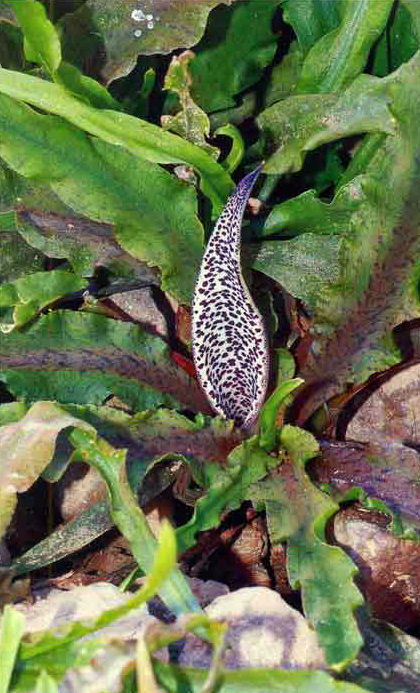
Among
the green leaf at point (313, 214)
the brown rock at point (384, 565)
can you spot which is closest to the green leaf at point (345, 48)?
the green leaf at point (313, 214)

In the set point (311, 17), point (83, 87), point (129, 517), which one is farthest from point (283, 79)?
point (129, 517)

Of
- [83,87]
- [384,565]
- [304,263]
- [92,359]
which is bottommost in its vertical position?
[384,565]

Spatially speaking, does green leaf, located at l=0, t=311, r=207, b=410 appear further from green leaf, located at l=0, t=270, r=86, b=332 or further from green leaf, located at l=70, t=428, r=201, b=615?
green leaf, located at l=70, t=428, r=201, b=615

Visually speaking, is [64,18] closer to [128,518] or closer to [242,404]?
[242,404]

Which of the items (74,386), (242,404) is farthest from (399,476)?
(74,386)

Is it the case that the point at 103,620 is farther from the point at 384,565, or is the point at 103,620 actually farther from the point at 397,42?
the point at 397,42

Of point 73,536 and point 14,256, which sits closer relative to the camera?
point 73,536
